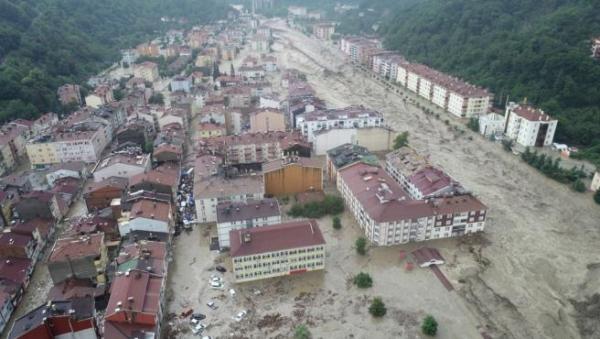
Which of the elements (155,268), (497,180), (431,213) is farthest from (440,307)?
(497,180)

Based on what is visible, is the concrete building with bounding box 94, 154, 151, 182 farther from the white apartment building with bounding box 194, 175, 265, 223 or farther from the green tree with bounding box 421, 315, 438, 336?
the green tree with bounding box 421, 315, 438, 336

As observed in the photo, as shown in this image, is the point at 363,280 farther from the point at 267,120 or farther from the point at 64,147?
the point at 64,147

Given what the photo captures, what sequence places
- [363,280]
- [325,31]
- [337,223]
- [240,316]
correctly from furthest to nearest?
1. [325,31]
2. [337,223]
3. [363,280]
4. [240,316]

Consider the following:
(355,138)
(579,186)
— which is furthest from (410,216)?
(579,186)

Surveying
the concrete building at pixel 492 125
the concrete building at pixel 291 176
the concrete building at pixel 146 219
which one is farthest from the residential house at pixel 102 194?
the concrete building at pixel 492 125

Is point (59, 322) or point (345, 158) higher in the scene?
point (345, 158)

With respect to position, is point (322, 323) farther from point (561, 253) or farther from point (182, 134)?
point (182, 134)
